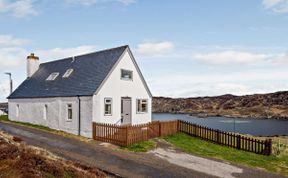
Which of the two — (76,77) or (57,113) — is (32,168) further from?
(76,77)

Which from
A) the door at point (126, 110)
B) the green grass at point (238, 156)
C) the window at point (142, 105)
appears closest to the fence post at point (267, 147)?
the green grass at point (238, 156)

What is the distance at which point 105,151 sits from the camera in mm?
18953

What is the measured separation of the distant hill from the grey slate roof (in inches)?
3798

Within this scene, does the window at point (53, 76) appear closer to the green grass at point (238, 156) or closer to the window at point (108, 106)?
the window at point (108, 106)

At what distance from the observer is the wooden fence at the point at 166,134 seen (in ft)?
71.1

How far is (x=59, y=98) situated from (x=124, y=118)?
613 cm

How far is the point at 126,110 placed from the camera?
91.5ft

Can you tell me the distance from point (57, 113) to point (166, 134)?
32.9 feet

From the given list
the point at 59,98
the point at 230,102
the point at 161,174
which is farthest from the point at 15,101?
the point at 230,102

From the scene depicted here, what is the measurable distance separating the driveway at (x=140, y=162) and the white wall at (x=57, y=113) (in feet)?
13.3

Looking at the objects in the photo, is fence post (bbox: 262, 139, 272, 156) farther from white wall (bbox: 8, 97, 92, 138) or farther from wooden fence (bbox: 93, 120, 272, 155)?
white wall (bbox: 8, 97, 92, 138)

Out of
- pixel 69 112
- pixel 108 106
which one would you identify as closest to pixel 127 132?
pixel 108 106

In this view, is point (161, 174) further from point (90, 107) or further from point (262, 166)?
point (90, 107)

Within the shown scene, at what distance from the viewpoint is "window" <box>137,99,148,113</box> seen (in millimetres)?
29367
